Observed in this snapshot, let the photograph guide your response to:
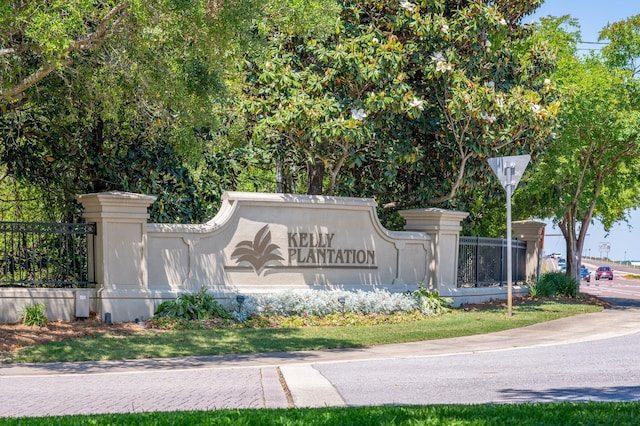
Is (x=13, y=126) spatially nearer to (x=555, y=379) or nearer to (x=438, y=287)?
(x=438, y=287)

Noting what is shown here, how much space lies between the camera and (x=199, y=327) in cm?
1541

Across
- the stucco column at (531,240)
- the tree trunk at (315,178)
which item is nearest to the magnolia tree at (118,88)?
the tree trunk at (315,178)

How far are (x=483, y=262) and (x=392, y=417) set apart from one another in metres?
16.3

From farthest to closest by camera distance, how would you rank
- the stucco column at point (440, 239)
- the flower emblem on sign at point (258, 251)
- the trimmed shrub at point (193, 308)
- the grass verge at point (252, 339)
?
the stucco column at point (440, 239) → the flower emblem on sign at point (258, 251) → the trimmed shrub at point (193, 308) → the grass verge at point (252, 339)

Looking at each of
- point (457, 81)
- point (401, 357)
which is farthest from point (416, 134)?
point (401, 357)

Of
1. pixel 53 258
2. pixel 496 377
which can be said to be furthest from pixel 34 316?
pixel 496 377

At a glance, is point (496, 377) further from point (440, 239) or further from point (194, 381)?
point (440, 239)

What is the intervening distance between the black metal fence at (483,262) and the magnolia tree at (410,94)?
1.46 metres

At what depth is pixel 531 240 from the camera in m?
27.1

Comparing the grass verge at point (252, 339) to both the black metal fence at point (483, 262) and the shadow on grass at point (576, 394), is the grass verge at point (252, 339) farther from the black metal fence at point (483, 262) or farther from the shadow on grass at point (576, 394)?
Result: the shadow on grass at point (576, 394)

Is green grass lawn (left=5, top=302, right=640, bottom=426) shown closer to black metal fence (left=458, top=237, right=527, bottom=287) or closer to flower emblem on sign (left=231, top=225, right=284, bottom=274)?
black metal fence (left=458, top=237, right=527, bottom=287)

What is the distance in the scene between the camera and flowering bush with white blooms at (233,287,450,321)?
663 inches

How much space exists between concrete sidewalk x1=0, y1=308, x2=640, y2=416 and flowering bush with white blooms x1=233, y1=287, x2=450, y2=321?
9.63 ft

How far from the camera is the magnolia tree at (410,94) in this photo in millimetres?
18625
